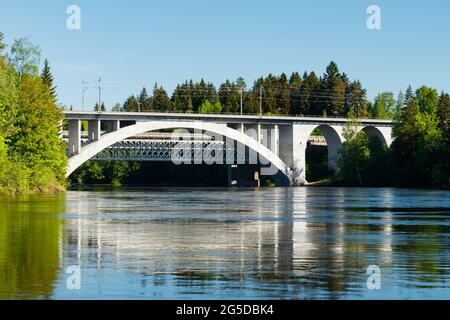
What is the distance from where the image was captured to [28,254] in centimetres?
2539

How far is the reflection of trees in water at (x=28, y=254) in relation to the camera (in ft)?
61.2

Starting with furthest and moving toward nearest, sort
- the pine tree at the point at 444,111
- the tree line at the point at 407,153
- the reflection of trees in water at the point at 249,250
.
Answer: the pine tree at the point at 444,111 → the tree line at the point at 407,153 → the reflection of trees in water at the point at 249,250

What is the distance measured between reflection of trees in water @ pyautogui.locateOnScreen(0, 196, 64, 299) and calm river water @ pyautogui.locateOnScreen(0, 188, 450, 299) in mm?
32

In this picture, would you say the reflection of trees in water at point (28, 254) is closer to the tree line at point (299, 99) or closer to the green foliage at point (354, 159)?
the green foliage at point (354, 159)

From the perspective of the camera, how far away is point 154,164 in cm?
18188

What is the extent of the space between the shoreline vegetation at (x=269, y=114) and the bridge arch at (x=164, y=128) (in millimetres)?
4753

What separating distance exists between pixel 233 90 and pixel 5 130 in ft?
365

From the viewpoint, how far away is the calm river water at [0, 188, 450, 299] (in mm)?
18719

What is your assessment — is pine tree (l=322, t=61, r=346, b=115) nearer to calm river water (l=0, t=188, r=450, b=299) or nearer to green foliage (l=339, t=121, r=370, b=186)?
green foliage (l=339, t=121, r=370, b=186)

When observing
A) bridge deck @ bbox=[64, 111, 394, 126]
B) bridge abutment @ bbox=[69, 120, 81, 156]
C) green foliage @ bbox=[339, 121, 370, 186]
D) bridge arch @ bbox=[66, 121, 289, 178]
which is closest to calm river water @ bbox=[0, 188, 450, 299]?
bridge arch @ bbox=[66, 121, 289, 178]

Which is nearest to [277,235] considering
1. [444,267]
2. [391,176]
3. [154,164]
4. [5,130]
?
[444,267]

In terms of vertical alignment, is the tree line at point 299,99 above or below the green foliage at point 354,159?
above

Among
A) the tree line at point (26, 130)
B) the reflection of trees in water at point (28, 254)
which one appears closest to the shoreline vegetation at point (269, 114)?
the tree line at point (26, 130)

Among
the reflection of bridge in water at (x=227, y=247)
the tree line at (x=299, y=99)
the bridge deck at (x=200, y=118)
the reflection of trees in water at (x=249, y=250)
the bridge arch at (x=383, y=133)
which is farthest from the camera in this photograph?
the tree line at (x=299, y=99)
